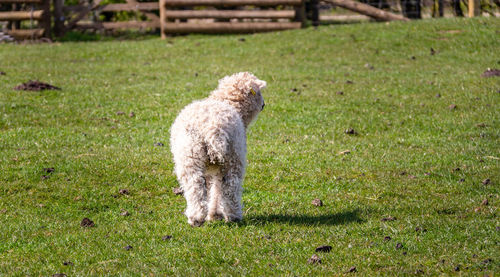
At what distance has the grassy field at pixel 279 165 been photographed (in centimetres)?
675

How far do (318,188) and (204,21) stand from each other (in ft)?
61.9

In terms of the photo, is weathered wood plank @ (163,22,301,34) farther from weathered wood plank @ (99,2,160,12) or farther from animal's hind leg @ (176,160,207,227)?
animal's hind leg @ (176,160,207,227)

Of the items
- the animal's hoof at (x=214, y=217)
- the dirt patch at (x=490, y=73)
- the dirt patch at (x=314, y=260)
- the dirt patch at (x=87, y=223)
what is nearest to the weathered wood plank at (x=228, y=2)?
the dirt patch at (x=490, y=73)

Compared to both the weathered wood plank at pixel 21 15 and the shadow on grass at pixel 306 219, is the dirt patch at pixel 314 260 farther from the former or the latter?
the weathered wood plank at pixel 21 15

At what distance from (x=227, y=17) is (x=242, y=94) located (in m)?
18.0

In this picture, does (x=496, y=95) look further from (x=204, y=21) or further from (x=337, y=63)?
(x=204, y=21)

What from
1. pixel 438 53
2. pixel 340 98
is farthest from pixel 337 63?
pixel 340 98

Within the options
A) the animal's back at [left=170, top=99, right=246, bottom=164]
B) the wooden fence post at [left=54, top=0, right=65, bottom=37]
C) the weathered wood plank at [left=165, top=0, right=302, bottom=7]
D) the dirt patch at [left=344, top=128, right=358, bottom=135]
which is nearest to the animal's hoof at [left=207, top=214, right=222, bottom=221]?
the animal's back at [left=170, top=99, right=246, bottom=164]

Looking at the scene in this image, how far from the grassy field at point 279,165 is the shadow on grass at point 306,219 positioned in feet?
0.08

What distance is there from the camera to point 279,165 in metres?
10.4

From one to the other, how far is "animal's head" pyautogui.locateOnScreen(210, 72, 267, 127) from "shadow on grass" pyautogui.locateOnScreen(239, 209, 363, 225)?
128cm

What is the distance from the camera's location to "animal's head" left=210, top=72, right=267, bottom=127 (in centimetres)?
807

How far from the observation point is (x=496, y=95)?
1498 cm

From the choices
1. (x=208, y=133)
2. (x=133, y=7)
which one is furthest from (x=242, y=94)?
(x=133, y=7)
